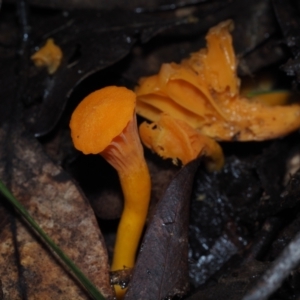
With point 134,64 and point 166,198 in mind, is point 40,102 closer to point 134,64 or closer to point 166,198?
point 134,64

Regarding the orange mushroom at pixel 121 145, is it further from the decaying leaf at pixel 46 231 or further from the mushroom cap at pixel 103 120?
the decaying leaf at pixel 46 231

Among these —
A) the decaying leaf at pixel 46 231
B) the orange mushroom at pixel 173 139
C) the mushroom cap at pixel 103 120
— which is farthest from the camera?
the orange mushroom at pixel 173 139

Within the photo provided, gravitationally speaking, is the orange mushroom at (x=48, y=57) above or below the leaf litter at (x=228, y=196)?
above

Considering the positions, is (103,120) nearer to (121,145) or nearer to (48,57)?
(121,145)

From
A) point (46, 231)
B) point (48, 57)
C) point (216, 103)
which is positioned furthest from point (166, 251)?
point (48, 57)

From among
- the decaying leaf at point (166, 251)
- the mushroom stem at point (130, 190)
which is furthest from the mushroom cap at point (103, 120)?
the decaying leaf at point (166, 251)

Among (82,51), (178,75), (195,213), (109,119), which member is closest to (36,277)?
(109,119)

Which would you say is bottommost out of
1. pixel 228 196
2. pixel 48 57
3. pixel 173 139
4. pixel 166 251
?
pixel 228 196
